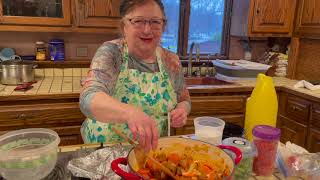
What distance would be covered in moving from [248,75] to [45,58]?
1696 mm

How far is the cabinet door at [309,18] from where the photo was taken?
7.89 ft

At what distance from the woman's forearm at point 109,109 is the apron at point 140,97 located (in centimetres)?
36

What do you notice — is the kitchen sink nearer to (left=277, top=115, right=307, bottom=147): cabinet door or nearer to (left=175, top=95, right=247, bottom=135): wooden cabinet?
(left=175, top=95, right=247, bottom=135): wooden cabinet

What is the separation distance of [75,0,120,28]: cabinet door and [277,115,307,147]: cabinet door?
5.14 feet

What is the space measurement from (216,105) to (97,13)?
3.71 ft

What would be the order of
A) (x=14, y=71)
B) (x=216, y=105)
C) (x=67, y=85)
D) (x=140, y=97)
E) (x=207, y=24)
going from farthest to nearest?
(x=207, y=24) → (x=216, y=105) → (x=67, y=85) → (x=14, y=71) → (x=140, y=97)

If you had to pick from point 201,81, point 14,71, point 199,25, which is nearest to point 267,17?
point 199,25

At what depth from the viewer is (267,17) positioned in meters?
2.56

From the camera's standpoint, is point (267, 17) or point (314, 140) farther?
point (267, 17)

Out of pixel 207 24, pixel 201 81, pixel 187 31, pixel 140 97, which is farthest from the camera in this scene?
pixel 207 24

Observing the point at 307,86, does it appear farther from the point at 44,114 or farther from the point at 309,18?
the point at 44,114

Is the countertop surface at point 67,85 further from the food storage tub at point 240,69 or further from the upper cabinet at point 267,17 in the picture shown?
the upper cabinet at point 267,17

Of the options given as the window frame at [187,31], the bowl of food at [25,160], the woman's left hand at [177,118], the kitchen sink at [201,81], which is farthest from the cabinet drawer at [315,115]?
the bowl of food at [25,160]

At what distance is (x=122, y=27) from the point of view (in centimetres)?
125
